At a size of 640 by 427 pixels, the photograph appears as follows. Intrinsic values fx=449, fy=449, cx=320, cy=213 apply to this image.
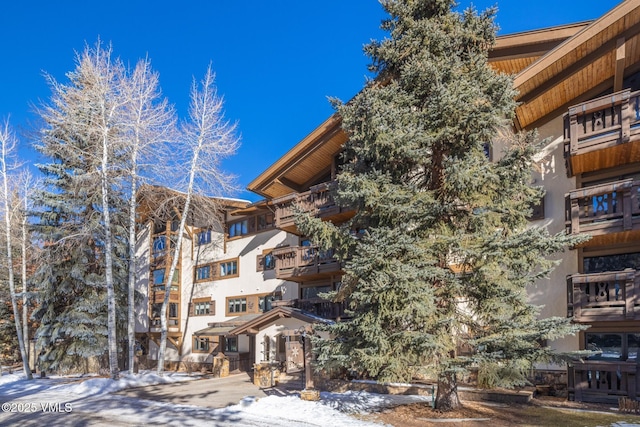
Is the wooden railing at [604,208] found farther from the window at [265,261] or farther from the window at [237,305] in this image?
the window at [237,305]

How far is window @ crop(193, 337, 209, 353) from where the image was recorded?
2787 cm

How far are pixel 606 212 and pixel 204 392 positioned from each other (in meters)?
15.4

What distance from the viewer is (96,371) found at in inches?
1040

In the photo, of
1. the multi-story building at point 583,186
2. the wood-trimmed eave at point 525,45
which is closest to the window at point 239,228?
the multi-story building at point 583,186

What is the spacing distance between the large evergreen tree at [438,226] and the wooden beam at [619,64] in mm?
4309

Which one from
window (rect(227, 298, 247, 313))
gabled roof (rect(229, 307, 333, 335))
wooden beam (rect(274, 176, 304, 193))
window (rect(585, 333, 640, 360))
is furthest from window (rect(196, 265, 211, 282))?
window (rect(585, 333, 640, 360))

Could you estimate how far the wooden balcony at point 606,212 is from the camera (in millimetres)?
12531

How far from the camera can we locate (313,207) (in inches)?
783

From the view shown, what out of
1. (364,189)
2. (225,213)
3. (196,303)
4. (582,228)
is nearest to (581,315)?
(582,228)

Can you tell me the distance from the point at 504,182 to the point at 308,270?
10517 mm

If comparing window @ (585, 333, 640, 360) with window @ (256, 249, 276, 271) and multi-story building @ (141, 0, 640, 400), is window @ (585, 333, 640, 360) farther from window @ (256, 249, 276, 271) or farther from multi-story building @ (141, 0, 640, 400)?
window @ (256, 249, 276, 271)

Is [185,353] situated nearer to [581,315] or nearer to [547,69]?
[581,315]

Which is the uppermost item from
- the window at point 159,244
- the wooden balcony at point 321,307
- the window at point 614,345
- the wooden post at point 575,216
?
the wooden post at point 575,216

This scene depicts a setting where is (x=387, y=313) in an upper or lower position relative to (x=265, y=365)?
upper
